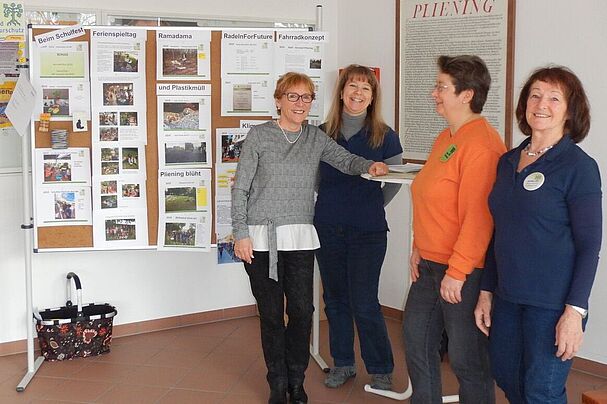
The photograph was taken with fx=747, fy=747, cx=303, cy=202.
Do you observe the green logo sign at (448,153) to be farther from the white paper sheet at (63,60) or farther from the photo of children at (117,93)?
the white paper sheet at (63,60)

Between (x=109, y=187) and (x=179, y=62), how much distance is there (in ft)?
2.34

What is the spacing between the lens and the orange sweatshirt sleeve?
90.7 inches

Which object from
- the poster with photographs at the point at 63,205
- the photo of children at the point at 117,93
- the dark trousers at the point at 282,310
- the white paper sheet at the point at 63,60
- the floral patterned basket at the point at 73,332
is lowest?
the floral patterned basket at the point at 73,332

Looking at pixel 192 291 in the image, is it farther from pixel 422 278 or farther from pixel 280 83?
pixel 422 278

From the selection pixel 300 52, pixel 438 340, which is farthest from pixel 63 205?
pixel 438 340

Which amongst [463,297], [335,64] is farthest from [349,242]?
[335,64]

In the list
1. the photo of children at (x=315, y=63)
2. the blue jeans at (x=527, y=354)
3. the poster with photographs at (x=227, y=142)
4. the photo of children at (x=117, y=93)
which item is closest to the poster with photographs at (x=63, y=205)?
the photo of children at (x=117, y=93)

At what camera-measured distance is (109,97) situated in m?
3.66

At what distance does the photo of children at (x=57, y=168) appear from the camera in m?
3.65

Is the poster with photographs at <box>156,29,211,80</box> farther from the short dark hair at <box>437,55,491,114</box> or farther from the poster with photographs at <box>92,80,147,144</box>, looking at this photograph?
Answer: the short dark hair at <box>437,55,491,114</box>

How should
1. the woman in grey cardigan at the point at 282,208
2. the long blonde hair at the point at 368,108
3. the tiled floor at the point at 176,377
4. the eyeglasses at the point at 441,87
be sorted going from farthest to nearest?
the tiled floor at the point at 176,377 → the long blonde hair at the point at 368,108 → the woman in grey cardigan at the point at 282,208 → the eyeglasses at the point at 441,87

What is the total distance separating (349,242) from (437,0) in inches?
69.5

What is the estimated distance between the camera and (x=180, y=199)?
3793 mm

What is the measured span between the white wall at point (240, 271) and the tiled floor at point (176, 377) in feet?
0.88
